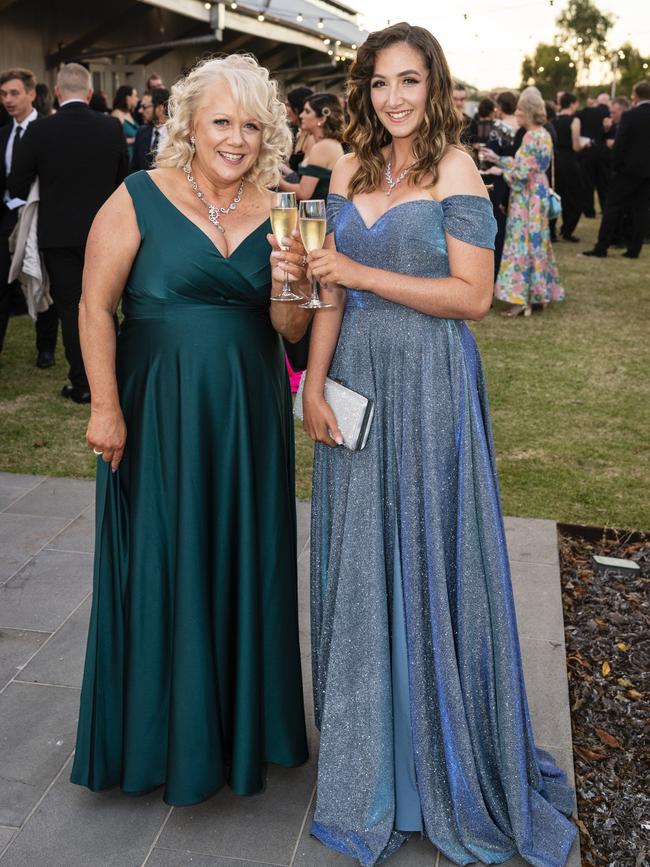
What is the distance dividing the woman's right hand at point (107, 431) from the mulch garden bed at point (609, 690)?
168cm

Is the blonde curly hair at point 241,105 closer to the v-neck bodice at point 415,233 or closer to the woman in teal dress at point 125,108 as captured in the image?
the v-neck bodice at point 415,233

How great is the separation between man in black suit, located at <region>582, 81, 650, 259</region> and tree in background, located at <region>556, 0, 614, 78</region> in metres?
63.4

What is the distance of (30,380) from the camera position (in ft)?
24.1

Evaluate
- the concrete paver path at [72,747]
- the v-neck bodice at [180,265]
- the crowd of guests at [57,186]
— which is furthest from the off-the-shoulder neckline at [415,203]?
the crowd of guests at [57,186]

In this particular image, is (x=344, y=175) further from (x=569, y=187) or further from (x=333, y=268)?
(x=569, y=187)

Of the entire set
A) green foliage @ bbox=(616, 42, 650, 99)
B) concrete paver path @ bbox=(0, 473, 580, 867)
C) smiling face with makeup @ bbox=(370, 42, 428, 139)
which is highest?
green foliage @ bbox=(616, 42, 650, 99)

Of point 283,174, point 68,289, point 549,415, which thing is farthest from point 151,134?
point 549,415

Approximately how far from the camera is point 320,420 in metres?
2.56

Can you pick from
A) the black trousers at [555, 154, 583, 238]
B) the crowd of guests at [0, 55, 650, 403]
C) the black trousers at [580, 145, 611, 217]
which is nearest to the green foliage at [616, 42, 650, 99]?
the black trousers at [580, 145, 611, 217]

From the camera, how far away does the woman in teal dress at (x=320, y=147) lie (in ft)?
22.2

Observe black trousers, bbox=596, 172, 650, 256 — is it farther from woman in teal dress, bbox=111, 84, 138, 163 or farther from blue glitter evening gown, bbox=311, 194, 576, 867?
blue glitter evening gown, bbox=311, 194, 576, 867

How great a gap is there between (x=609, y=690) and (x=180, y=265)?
217 centimetres

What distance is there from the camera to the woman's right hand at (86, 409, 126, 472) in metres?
2.57

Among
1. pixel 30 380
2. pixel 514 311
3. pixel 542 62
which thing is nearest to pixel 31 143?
pixel 30 380
